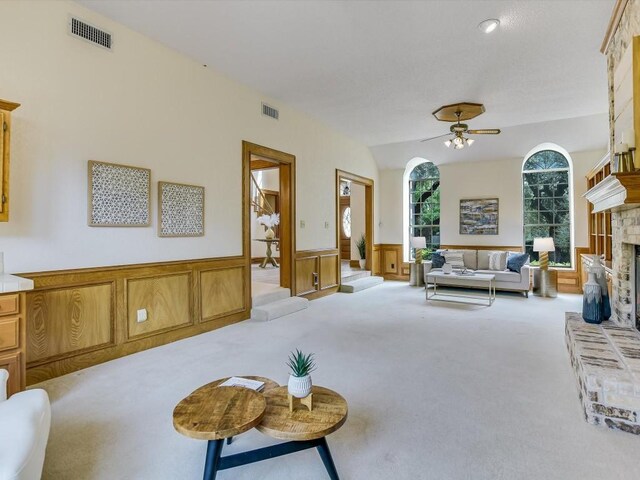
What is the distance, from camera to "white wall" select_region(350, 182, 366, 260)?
9602 mm

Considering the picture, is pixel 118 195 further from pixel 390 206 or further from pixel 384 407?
pixel 390 206

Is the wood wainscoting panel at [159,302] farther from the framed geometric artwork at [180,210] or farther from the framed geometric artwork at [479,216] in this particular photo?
the framed geometric artwork at [479,216]

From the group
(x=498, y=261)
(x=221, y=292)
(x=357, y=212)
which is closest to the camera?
(x=221, y=292)

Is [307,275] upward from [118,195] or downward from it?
downward

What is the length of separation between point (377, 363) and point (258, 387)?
1.57m

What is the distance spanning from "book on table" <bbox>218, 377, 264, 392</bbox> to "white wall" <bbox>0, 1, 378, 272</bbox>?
2.06 metres

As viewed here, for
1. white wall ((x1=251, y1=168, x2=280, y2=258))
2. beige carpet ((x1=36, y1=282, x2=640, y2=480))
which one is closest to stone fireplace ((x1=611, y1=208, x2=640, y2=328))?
beige carpet ((x1=36, y1=282, x2=640, y2=480))

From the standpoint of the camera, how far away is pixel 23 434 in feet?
4.50

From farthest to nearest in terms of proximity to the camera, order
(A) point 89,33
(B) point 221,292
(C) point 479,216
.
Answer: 1. (C) point 479,216
2. (B) point 221,292
3. (A) point 89,33

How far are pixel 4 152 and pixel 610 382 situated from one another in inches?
169

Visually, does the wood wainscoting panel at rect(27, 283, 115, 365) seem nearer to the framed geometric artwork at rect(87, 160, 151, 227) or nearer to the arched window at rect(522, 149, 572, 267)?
the framed geometric artwork at rect(87, 160, 151, 227)

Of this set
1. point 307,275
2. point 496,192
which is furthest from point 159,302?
point 496,192

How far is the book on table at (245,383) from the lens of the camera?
197 cm

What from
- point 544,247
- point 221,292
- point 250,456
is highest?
point 544,247
